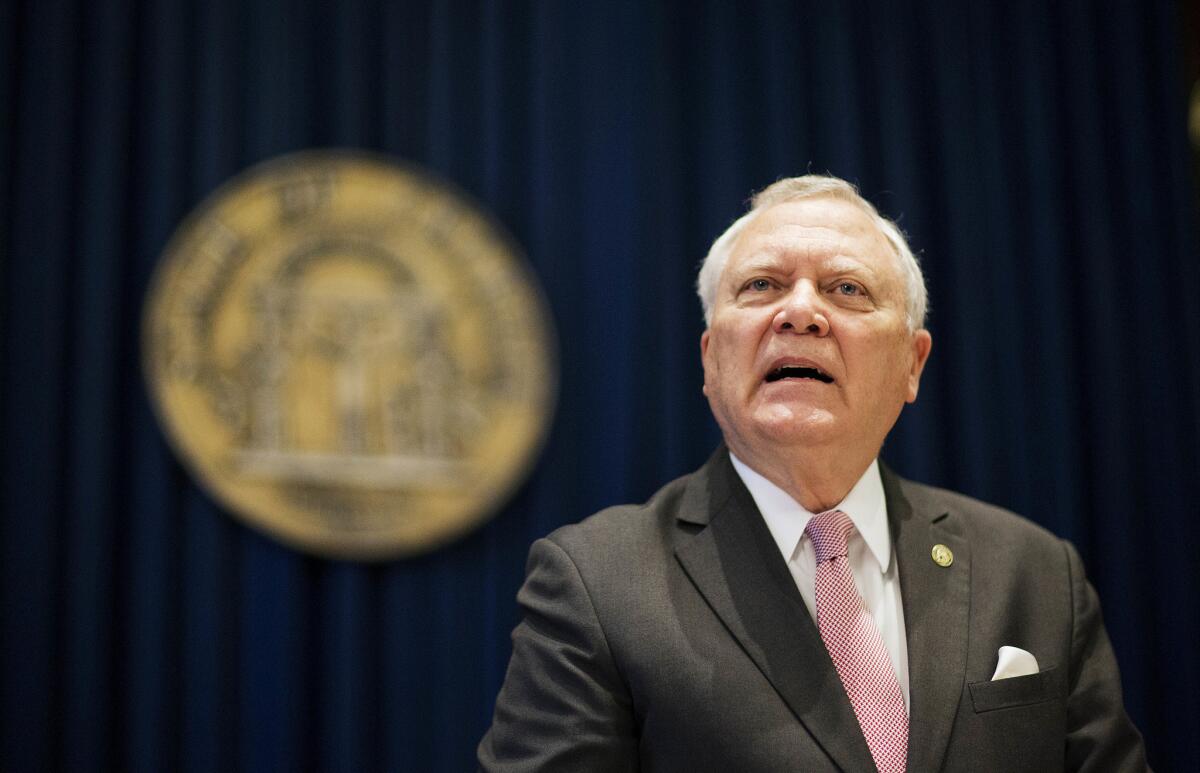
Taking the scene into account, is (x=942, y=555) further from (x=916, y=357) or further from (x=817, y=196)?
(x=817, y=196)

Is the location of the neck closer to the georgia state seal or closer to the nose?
the nose

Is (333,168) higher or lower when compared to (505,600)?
higher

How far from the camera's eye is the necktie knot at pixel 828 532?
5.27 feet

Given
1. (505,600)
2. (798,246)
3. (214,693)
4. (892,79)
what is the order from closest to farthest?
(798,246) < (214,693) < (505,600) < (892,79)

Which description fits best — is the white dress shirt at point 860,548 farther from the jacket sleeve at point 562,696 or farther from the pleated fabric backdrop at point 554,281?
the pleated fabric backdrop at point 554,281

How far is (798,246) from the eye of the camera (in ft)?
5.66

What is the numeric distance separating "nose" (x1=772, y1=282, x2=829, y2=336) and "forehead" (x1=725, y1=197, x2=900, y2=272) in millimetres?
78

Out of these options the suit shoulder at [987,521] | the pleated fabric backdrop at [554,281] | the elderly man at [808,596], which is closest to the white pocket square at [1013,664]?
the elderly man at [808,596]

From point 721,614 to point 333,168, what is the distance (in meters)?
1.64

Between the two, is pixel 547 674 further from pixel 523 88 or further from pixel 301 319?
pixel 523 88

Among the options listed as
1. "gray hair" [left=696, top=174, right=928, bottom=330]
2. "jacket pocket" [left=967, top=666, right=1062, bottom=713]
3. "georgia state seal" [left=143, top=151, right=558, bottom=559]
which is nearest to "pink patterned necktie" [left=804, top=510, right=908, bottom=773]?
"jacket pocket" [left=967, top=666, right=1062, bottom=713]

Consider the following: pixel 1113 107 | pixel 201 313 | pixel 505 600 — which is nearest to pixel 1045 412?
pixel 1113 107

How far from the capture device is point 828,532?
1.62m

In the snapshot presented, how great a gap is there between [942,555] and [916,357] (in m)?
0.38
